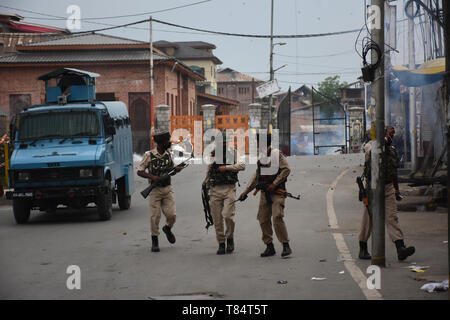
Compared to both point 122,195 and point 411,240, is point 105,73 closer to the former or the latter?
point 122,195

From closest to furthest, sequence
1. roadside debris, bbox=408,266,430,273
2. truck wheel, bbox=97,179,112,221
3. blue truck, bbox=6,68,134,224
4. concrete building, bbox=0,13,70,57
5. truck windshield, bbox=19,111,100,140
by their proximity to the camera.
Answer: roadside debris, bbox=408,266,430,273, blue truck, bbox=6,68,134,224, truck wheel, bbox=97,179,112,221, truck windshield, bbox=19,111,100,140, concrete building, bbox=0,13,70,57

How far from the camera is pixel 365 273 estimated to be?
343 inches

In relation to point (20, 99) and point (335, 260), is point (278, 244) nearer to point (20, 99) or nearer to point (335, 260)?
point (335, 260)

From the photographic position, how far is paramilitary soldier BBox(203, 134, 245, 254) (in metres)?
10.8

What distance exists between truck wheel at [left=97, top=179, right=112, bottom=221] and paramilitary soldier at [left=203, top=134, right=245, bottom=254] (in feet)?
15.5

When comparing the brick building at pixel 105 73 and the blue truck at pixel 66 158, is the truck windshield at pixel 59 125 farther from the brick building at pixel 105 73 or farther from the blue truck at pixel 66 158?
the brick building at pixel 105 73

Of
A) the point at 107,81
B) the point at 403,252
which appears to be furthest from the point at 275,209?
the point at 107,81

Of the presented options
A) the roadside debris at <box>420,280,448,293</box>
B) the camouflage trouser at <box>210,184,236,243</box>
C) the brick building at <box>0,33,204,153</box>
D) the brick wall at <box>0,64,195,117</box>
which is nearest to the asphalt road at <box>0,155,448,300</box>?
the roadside debris at <box>420,280,448,293</box>

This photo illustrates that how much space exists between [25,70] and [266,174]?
40.3 m

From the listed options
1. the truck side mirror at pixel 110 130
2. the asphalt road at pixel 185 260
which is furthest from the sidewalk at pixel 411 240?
the truck side mirror at pixel 110 130

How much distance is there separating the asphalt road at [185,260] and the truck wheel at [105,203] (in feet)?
0.86

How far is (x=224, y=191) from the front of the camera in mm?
10867

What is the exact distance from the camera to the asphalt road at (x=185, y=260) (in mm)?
7852

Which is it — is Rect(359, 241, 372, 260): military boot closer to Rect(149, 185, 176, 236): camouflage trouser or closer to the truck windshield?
Rect(149, 185, 176, 236): camouflage trouser
